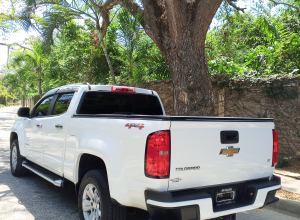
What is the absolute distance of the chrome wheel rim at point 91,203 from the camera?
3.54m

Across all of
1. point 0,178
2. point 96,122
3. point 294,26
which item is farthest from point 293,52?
point 0,178

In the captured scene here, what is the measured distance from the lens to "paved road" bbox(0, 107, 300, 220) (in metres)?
4.41

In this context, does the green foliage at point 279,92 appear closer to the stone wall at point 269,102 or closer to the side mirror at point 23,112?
the stone wall at point 269,102

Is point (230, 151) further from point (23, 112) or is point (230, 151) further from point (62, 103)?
point (23, 112)

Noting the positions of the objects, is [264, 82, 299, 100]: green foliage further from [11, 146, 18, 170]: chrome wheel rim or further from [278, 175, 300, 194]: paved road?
[11, 146, 18, 170]: chrome wheel rim

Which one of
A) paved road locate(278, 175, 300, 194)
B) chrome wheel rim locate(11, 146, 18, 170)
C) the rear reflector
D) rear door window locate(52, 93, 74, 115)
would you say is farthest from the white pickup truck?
chrome wheel rim locate(11, 146, 18, 170)

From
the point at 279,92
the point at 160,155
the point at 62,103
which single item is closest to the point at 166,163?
the point at 160,155

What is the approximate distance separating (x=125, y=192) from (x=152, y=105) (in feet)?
7.76

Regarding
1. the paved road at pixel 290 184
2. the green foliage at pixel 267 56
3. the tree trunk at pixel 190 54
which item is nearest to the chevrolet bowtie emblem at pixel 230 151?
the paved road at pixel 290 184

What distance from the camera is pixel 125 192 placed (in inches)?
121

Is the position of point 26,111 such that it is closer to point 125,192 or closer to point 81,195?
point 81,195

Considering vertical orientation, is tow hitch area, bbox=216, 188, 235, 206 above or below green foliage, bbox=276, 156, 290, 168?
above

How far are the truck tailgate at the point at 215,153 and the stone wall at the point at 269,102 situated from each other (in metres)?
4.21

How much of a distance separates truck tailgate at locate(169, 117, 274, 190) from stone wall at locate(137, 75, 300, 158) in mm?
4212
